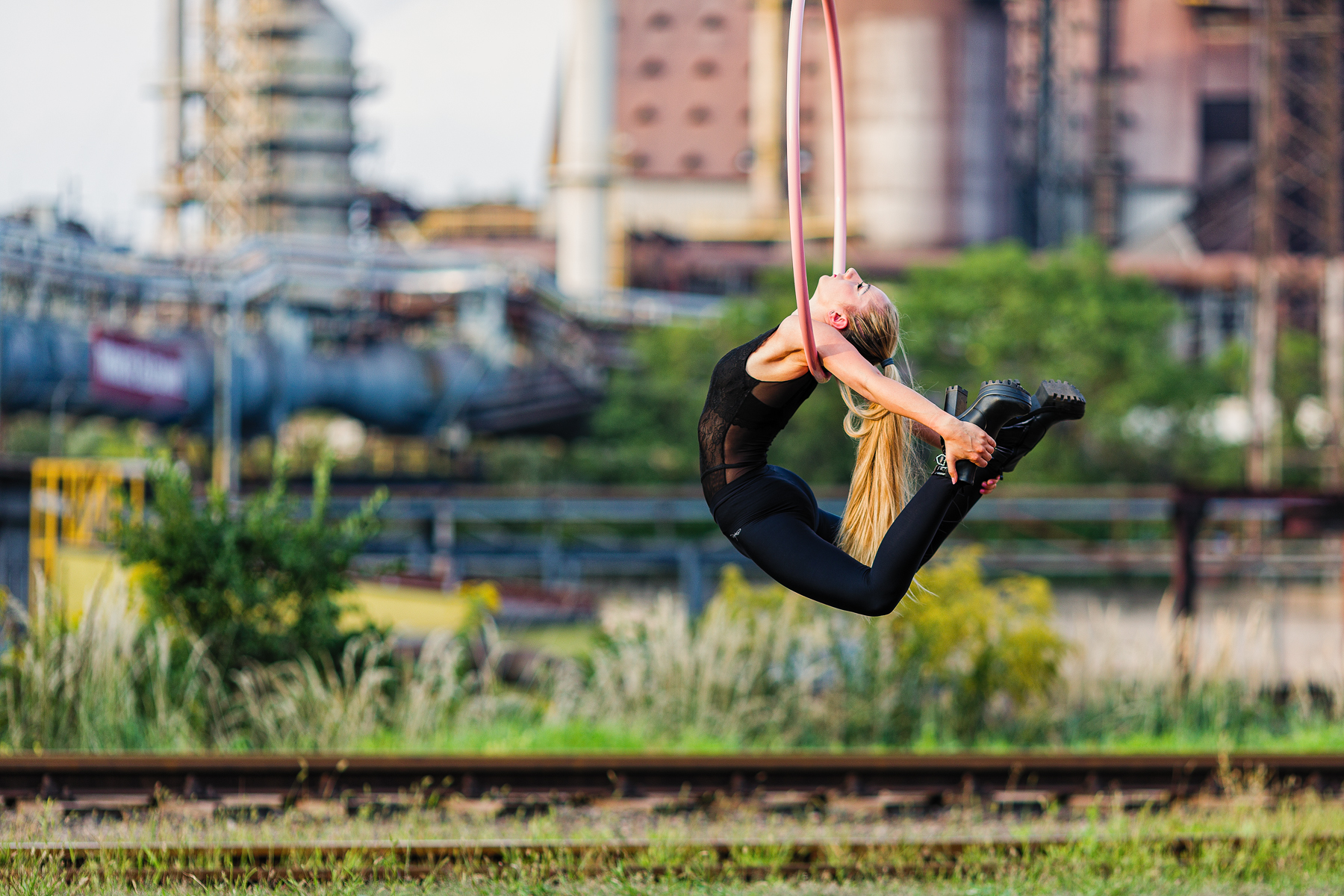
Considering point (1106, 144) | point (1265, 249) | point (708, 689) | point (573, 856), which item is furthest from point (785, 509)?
point (1106, 144)

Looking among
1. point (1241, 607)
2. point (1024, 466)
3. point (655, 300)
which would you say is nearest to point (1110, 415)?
point (1024, 466)

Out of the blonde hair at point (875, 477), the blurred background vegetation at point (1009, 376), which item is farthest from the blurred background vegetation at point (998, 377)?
the blonde hair at point (875, 477)

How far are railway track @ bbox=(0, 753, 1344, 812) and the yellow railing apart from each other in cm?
520

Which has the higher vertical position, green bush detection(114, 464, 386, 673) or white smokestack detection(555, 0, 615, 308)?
white smokestack detection(555, 0, 615, 308)

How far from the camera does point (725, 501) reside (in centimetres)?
562

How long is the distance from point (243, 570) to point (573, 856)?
4.72 m

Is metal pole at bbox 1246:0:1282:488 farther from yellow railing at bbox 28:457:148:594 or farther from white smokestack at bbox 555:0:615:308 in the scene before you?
white smokestack at bbox 555:0:615:308

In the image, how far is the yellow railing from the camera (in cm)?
1407

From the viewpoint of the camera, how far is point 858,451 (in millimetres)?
5879

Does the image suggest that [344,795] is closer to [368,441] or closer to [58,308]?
[58,308]

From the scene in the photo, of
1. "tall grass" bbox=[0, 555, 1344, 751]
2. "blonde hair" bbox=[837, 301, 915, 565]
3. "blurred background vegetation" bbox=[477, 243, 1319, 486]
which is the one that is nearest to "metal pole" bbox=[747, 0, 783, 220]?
"blurred background vegetation" bbox=[477, 243, 1319, 486]

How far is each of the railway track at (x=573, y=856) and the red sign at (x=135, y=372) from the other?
22301mm

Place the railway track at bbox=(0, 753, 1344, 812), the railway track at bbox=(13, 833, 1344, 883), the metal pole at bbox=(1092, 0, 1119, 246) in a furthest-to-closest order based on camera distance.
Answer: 1. the metal pole at bbox=(1092, 0, 1119, 246)
2. the railway track at bbox=(0, 753, 1344, 812)
3. the railway track at bbox=(13, 833, 1344, 883)

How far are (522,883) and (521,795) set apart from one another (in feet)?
6.66
